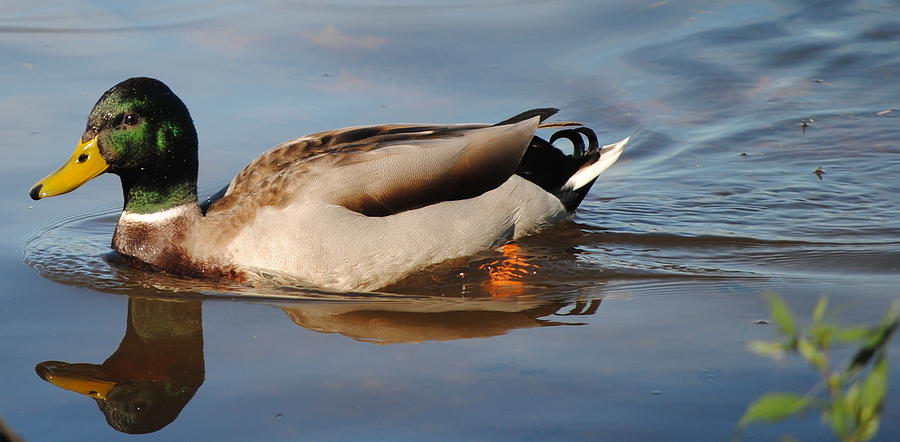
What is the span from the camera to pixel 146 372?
465 cm

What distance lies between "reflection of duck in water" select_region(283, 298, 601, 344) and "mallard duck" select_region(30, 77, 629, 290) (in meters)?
0.36

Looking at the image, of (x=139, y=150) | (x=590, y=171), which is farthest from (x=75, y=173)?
(x=590, y=171)

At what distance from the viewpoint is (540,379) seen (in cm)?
434

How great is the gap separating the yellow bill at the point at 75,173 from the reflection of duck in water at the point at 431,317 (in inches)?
52.3

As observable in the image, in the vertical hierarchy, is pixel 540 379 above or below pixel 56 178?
below

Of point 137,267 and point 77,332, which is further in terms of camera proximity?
point 137,267

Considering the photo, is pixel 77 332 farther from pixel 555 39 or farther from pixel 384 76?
pixel 555 39

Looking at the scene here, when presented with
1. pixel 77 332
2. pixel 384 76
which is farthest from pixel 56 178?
pixel 384 76

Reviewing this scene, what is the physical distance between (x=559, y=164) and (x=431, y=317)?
6.13ft

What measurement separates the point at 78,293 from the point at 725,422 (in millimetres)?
3279

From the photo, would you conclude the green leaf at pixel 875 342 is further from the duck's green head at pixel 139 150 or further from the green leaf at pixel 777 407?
the duck's green head at pixel 139 150

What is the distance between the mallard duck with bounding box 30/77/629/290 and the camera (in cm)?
566

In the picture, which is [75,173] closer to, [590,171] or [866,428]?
[590,171]

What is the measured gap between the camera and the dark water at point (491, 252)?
13.8 ft
